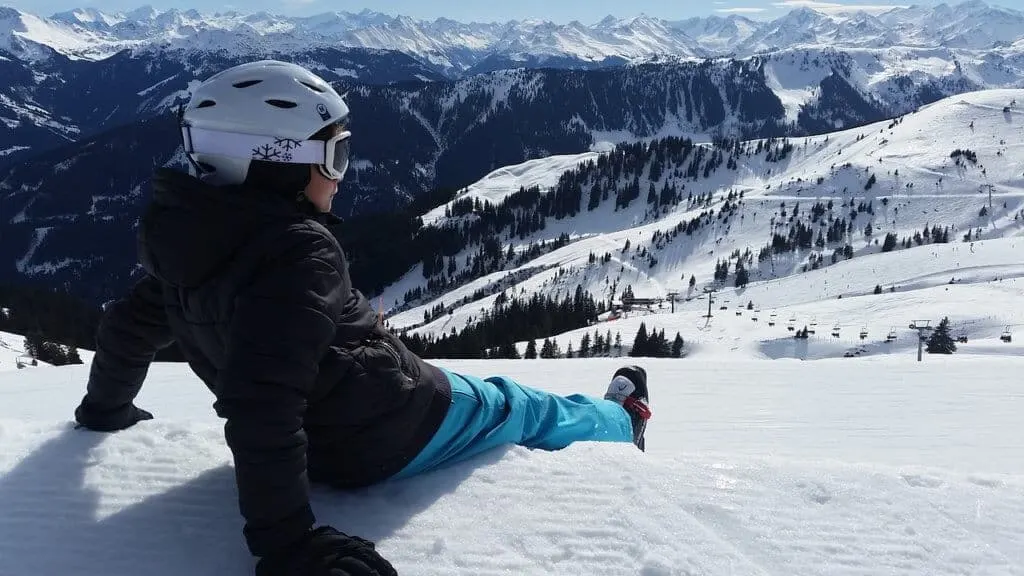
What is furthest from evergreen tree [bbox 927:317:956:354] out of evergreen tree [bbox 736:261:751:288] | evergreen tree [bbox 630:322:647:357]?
evergreen tree [bbox 736:261:751:288]

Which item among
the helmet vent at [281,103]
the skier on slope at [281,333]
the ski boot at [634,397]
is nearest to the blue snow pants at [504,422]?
the skier on slope at [281,333]

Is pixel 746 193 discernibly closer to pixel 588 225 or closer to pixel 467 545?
pixel 588 225

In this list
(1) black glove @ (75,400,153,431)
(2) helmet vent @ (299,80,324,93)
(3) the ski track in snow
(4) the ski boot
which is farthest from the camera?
(4) the ski boot

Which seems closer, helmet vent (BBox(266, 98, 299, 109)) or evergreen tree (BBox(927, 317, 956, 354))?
helmet vent (BBox(266, 98, 299, 109))

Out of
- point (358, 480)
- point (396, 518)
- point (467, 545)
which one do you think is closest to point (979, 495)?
point (467, 545)

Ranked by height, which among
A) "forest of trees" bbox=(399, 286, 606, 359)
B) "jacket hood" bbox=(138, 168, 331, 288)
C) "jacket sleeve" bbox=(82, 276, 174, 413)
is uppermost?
"jacket hood" bbox=(138, 168, 331, 288)

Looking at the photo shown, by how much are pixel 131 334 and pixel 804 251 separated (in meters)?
163

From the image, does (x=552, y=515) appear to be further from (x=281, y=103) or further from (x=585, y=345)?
(x=585, y=345)

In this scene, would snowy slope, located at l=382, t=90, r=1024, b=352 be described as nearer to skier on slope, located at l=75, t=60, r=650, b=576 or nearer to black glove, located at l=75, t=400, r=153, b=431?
black glove, located at l=75, t=400, r=153, b=431

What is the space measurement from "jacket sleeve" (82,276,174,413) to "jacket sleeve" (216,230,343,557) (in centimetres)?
151

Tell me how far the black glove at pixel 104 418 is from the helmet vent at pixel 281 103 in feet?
7.57

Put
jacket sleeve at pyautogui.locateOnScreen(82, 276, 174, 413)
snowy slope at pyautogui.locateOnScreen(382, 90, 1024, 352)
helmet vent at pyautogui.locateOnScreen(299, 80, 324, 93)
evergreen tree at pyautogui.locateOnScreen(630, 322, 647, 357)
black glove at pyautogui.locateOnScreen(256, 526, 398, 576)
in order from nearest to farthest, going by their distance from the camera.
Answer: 1. black glove at pyautogui.locateOnScreen(256, 526, 398, 576)
2. helmet vent at pyautogui.locateOnScreen(299, 80, 324, 93)
3. jacket sleeve at pyautogui.locateOnScreen(82, 276, 174, 413)
4. evergreen tree at pyautogui.locateOnScreen(630, 322, 647, 357)
5. snowy slope at pyautogui.locateOnScreen(382, 90, 1024, 352)

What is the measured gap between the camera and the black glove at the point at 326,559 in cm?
233

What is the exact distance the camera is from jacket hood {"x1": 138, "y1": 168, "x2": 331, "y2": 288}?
259 cm
